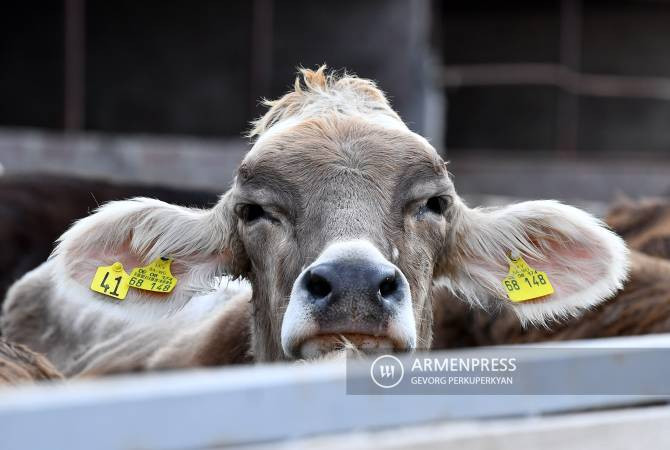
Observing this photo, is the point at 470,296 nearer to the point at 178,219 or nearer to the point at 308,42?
the point at 178,219

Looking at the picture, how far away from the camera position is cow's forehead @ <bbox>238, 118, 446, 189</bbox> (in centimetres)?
297

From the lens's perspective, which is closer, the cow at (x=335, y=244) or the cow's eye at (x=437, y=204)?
the cow at (x=335, y=244)

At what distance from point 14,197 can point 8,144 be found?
8.47ft

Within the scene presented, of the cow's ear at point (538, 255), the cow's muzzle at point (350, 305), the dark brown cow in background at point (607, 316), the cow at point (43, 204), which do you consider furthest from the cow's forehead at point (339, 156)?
the cow at point (43, 204)

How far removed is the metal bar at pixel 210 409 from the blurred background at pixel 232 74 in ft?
20.1

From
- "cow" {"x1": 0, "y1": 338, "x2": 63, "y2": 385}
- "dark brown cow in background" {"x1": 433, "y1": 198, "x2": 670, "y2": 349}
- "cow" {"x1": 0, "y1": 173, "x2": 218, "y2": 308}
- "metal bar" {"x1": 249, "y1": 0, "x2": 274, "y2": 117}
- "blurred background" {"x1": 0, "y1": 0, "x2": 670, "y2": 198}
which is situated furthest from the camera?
"metal bar" {"x1": 249, "y1": 0, "x2": 274, "y2": 117}

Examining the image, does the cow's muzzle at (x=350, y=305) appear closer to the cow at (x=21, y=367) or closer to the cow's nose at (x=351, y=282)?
the cow's nose at (x=351, y=282)

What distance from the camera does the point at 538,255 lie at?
3.40 metres

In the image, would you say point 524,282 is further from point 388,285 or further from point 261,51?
point 261,51

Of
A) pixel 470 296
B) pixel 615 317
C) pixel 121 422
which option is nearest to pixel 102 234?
pixel 470 296

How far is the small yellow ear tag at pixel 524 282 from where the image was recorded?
3.32 metres

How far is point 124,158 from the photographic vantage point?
8508 millimetres

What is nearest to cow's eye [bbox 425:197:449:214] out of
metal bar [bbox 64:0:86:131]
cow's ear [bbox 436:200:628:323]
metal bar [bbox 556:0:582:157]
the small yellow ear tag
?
cow's ear [bbox 436:200:628:323]

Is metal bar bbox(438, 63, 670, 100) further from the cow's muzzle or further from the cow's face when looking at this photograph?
the cow's muzzle
